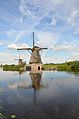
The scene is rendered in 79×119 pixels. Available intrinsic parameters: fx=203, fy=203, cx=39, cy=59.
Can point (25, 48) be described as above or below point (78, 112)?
above

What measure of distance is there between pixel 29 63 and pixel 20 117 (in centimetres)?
5409

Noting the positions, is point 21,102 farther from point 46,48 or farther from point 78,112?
point 46,48

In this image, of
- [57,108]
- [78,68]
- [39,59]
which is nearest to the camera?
[57,108]

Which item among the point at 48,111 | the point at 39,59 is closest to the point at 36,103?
the point at 48,111

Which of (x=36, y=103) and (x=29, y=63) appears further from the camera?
(x=29, y=63)

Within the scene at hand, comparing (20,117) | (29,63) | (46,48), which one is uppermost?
(46,48)

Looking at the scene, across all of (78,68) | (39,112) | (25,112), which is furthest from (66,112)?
(78,68)

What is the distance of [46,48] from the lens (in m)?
65.5

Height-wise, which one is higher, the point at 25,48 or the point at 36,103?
the point at 25,48

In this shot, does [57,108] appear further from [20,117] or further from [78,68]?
[78,68]

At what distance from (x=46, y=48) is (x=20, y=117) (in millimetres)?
53647

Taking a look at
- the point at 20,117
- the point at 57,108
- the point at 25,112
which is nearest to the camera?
the point at 20,117

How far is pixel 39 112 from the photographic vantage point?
45.0 ft

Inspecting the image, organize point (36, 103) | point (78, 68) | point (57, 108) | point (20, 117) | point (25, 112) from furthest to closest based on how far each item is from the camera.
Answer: point (78, 68)
point (36, 103)
point (57, 108)
point (25, 112)
point (20, 117)
